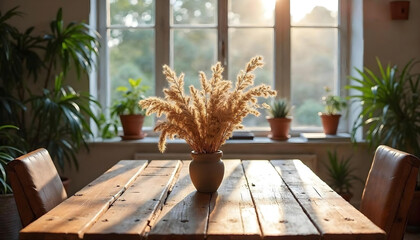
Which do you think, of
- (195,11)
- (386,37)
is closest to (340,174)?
(386,37)

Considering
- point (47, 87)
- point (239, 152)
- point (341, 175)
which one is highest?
point (47, 87)

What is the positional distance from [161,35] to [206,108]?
8.80 ft

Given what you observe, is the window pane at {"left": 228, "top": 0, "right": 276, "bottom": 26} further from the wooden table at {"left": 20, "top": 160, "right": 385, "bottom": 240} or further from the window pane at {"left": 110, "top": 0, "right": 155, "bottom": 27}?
the wooden table at {"left": 20, "top": 160, "right": 385, "bottom": 240}

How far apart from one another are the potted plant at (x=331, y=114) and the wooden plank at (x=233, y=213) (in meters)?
2.19

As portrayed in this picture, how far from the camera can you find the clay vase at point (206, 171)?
2.25 metres

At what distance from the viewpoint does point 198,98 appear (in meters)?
2.26

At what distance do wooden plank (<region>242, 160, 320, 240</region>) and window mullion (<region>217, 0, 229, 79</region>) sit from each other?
215cm

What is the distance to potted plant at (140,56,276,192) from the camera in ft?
7.30

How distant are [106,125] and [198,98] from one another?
95.0 inches

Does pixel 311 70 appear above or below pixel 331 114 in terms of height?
above

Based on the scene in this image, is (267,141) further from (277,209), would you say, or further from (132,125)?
(277,209)

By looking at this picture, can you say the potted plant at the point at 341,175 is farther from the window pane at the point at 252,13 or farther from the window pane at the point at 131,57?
the window pane at the point at 131,57

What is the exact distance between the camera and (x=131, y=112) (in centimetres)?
454

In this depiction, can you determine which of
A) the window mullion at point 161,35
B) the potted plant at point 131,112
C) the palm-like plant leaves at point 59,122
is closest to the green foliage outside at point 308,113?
the window mullion at point 161,35
